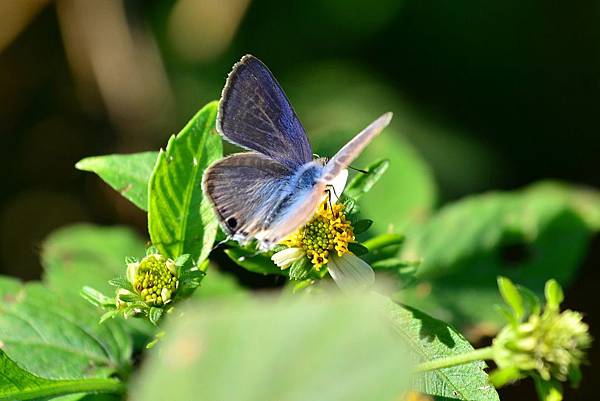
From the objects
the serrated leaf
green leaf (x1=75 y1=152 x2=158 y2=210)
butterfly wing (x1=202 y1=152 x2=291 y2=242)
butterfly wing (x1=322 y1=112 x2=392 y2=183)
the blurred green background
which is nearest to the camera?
butterfly wing (x1=322 y1=112 x2=392 y2=183)

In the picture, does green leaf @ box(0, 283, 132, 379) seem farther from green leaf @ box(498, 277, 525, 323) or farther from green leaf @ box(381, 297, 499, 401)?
green leaf @ box(498, 277, 525, 323)

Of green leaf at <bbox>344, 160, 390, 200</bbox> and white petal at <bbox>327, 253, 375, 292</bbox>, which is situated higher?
green leaf at <bbox>344, 160, 390, 200</bbox>

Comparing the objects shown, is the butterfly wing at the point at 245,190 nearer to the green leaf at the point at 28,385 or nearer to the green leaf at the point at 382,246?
the green leaf at the point at 382,246

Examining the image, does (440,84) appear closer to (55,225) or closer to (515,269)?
(515,269)

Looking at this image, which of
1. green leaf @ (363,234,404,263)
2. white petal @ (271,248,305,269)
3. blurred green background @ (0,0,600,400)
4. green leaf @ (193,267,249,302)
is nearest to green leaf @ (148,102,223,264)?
white petal @ (271,248,305,269)

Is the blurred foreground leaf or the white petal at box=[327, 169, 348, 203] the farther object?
the blurred foreground leaf

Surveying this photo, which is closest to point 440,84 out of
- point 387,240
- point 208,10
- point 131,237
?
point 208,10
